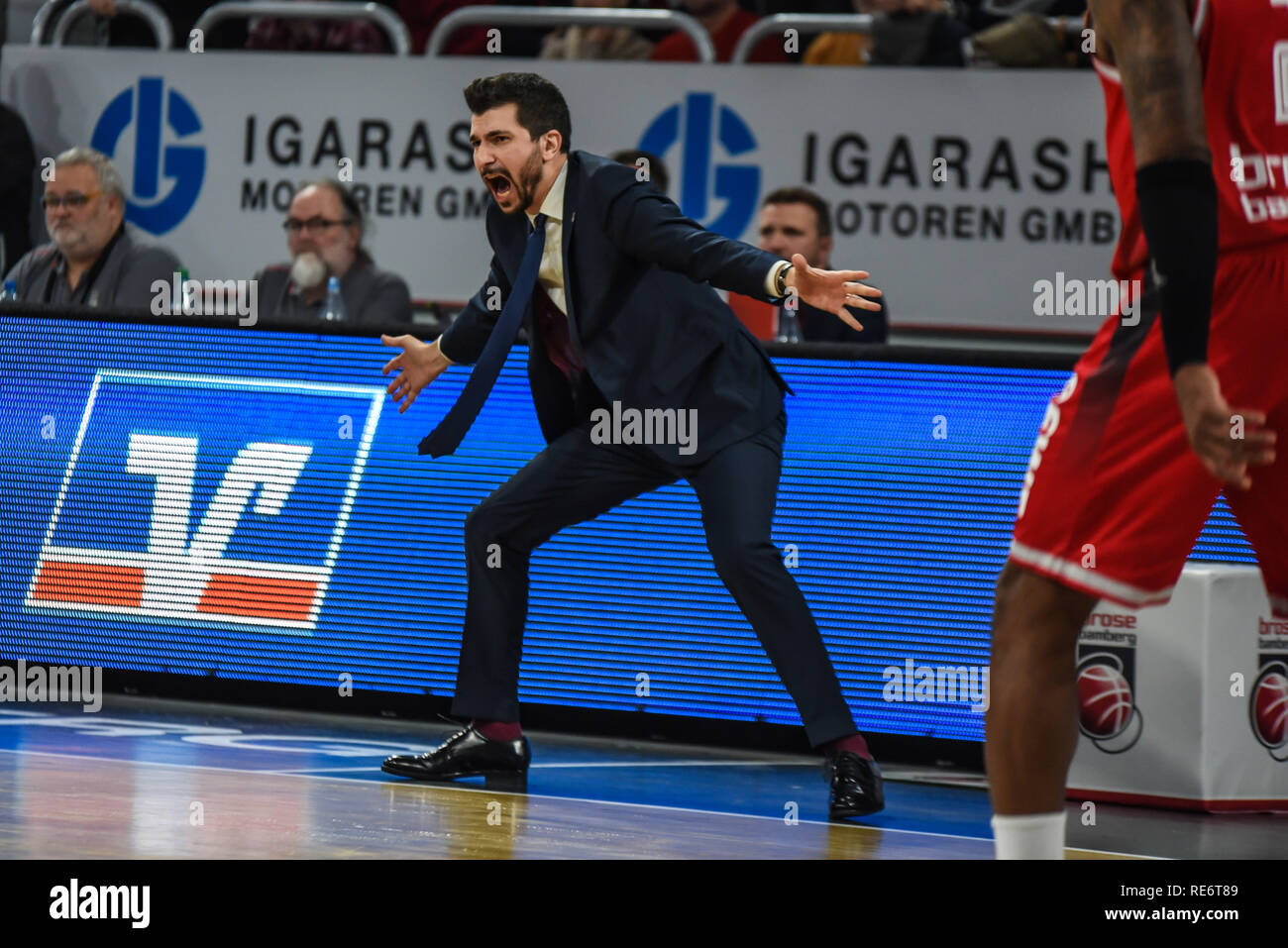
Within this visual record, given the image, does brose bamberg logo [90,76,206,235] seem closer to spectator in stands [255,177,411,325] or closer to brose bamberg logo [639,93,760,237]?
spectator in stands [255,177,411,325]

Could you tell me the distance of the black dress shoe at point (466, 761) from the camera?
17.7 feet

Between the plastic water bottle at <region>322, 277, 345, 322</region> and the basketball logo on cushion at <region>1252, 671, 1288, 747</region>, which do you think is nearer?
the basketball logo on cushion at <region>1252, 671, 1288, 747</region>

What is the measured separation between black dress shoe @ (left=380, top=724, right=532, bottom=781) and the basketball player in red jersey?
105 inches

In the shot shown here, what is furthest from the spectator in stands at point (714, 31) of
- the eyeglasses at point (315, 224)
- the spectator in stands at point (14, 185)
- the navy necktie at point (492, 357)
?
the navy necktie at point (492, 357)

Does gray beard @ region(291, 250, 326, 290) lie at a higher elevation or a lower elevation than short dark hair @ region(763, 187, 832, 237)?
lower

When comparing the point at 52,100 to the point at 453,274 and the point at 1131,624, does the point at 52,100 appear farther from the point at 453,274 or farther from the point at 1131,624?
the point at 1131,624

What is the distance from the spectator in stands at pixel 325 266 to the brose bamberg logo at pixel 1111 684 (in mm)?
3441

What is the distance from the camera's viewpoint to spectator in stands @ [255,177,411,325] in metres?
7.98

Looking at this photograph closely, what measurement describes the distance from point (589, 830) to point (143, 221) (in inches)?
214

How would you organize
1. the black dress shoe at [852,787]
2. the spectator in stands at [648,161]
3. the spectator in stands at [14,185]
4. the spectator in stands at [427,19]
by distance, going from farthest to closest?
A: the spectator in stands at [427,19], the spectator in stands at [14,185], the spectator in stands at [648,161], the black dress shoe at [852,787]

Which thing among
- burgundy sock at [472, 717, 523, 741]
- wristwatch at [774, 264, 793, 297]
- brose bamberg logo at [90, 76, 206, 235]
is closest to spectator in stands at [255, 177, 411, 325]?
brose bamberg logo at [90, 76, 206, 235]

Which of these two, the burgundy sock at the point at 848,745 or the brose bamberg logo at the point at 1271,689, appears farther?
the brose bamberg logo at the point at 1271,689

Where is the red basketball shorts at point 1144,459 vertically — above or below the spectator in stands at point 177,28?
below

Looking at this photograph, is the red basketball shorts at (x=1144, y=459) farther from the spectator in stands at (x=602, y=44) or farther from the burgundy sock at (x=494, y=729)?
the spectator in stands at (x=602, y=44)
